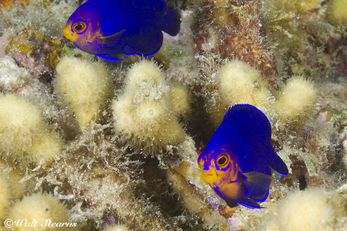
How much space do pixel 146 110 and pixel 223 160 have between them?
97cm

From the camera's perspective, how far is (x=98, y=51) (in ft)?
7.66

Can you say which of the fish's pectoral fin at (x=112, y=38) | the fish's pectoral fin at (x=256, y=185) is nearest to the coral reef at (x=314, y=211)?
the fish's pectoral fin at (x=256, y=185)

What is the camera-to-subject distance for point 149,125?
8.24ft

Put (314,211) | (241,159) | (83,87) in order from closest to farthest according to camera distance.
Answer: (314,211)
(241,159)
(83,87)

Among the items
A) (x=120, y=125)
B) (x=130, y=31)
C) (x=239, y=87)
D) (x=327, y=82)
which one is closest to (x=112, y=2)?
(x=130, y=31)

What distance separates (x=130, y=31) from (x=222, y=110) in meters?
1.31

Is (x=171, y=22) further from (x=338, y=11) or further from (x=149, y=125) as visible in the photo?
(x=338, y=11)

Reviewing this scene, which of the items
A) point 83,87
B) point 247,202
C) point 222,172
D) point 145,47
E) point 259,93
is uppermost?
point 145,47

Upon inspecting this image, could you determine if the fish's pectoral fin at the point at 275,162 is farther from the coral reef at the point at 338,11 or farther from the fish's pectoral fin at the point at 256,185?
the coral reef at the point at 338,11

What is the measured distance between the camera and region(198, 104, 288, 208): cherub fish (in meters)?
1.71

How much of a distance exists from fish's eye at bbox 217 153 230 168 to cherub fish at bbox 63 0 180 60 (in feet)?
4.04

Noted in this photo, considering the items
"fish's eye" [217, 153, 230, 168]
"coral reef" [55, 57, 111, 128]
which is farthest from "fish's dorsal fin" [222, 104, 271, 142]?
"coral reef" [55, 57, 111, 128]

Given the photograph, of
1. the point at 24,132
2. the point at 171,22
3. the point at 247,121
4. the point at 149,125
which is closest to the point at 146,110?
the point at 149,125

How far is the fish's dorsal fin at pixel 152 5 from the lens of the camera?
89.9 inches
